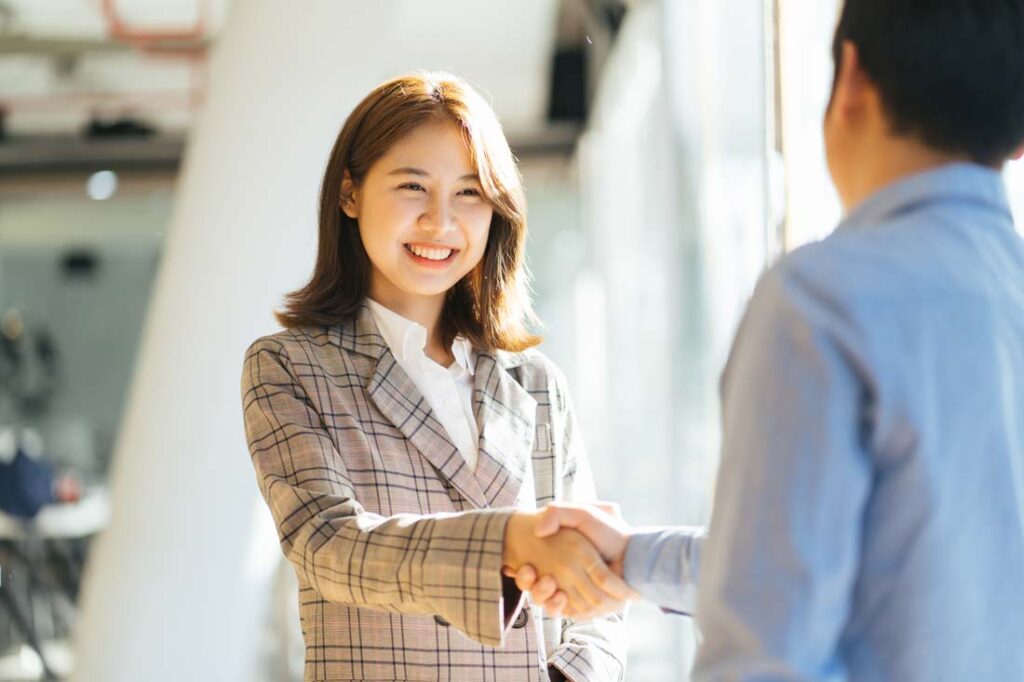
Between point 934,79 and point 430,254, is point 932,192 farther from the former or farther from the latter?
point 430,254

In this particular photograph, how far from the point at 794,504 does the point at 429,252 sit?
881 millimetres

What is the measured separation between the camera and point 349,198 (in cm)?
177

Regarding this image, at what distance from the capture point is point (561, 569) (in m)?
1.41

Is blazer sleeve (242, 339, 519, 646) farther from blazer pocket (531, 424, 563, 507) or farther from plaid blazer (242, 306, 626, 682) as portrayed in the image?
blazer pocket (531, 424, 563, 507)

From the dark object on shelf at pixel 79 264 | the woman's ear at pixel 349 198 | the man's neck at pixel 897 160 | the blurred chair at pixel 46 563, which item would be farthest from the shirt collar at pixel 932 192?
the dark object on shelf at pixel 79 264

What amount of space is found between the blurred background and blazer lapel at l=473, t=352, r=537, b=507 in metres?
0.19

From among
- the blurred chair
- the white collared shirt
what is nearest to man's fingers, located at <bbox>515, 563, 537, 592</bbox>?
the white collared shirt

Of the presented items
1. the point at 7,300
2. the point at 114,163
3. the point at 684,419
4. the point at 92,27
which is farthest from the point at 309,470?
the point at 7,300

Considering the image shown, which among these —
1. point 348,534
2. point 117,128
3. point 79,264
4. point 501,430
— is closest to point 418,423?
point 501,430

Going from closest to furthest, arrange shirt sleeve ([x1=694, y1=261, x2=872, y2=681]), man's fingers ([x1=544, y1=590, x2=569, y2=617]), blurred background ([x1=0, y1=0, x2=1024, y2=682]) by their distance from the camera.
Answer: shirt sleeve ([x1=694, y1=261, x2=872, y2=681]) < man's fingers ([x1=544, y1=590, x2=569, y2=617]) < blurred background ([x1=0, y1=0, x2=1024, y2=682])

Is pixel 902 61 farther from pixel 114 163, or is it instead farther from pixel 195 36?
pixel 114 163

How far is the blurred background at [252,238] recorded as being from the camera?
3.53 metres

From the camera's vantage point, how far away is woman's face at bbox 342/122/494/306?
65.7 inches

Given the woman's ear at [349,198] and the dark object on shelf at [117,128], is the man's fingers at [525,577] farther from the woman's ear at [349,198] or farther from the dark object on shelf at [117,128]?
the dark object on shelf at [117,128]
